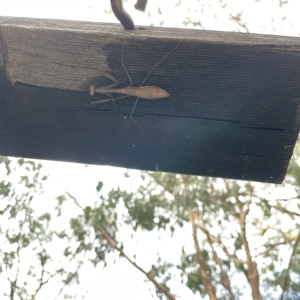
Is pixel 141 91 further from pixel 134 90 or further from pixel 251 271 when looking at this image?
pixel 251 271

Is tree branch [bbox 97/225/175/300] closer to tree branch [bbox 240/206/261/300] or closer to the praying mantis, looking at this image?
tree branch [bbox 240/206/261/300]

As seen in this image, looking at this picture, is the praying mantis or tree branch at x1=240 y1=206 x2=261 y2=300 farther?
tree branch at x1=240 y1=206 x2=261 y2=300

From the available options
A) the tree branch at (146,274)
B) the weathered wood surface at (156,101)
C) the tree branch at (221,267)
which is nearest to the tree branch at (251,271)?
the tree branch at (221,267)

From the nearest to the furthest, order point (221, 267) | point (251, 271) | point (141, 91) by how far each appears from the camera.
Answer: point (141, 91)
point (251, 271)
point (221, 267)

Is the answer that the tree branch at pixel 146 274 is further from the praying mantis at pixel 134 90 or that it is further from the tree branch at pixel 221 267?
the praying mantis at pixel 134 90

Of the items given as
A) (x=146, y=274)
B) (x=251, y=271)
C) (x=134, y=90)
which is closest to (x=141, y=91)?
(x=134, y=90)

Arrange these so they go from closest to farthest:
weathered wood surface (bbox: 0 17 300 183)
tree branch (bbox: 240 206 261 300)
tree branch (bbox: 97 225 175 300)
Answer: weathered wood surface (bbox: 0 17 300 183)
tree branch (bbox: 240 206 261 300)
tree branch (bbox: 97 225 175 300)

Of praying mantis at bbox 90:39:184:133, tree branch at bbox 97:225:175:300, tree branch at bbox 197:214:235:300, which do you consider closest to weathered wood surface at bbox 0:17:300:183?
praying mantis at bbox 90:39:184:133

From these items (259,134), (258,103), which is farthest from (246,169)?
(258,103)

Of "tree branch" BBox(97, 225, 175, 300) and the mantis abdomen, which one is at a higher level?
the mantis abdomen
